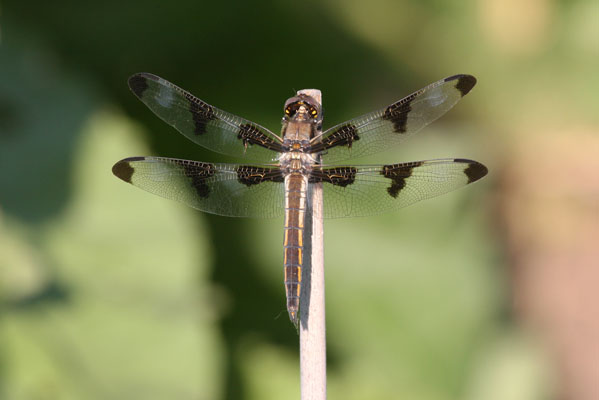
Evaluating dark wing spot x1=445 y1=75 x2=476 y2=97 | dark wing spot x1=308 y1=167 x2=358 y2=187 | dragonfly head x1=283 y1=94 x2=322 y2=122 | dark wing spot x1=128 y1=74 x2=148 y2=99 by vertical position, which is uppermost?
dark wing spot x1=128 y1=74 x2=148 y2=99

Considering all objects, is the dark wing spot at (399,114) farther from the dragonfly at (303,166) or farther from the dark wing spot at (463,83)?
the dark wing spot at (463,83)

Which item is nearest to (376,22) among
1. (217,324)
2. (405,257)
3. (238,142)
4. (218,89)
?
(218,89)

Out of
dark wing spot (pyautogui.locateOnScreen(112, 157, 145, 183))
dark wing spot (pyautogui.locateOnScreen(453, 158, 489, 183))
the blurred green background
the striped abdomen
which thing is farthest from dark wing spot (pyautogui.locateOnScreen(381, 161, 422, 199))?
the blurred green background

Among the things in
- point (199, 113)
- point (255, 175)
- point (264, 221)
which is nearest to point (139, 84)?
point (199, 113)

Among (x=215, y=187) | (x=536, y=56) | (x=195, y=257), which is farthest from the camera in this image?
(x=536, y=56)

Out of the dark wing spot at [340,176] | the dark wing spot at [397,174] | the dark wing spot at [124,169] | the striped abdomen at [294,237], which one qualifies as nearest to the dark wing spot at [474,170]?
the dark wing spot at [397,174]

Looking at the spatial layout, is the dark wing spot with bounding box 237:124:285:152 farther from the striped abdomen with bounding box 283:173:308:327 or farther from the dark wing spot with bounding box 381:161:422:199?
the dark wing spot with bounding box 381:161:422:199

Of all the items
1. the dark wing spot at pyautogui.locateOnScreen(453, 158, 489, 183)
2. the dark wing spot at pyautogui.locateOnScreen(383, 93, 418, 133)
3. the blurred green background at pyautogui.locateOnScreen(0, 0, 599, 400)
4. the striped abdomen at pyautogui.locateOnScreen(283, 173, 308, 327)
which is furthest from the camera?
the blurred green background at pyautogui.locateOnScreen(0, 0, 599, 400)

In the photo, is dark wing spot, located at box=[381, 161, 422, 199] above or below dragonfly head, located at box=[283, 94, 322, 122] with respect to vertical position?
below

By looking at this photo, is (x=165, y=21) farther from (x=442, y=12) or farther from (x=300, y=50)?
(x=442, y=12)
